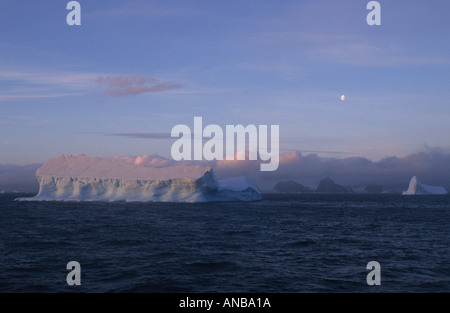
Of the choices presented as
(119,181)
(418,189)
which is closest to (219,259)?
(119,181)

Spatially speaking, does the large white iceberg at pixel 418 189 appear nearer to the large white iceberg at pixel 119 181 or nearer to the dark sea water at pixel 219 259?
the large white iceberg at pixel 119 181

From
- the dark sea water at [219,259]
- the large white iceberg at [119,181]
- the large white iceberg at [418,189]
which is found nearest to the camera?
the dark sea water at [219,259]

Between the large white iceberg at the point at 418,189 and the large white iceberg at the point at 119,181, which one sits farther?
the large white iceberg at the point at 418,189

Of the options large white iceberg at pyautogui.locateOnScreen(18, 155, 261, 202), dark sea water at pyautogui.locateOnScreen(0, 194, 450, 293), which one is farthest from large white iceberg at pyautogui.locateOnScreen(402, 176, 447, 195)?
dark sea water at pyautogui.locateOnScreen(0, 194, 450, 293)

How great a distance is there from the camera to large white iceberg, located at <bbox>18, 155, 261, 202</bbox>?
5616cm

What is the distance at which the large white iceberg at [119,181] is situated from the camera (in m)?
56.2

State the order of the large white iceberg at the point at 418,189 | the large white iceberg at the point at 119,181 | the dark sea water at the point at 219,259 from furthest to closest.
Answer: the large white iceberg at the point at 418,189 < the large white iceberg at the point at 119,181 < the dark sea water at the point at 219,259

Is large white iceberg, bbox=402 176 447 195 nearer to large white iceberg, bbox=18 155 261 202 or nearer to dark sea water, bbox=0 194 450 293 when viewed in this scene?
large white iceberg, bbox=18 155 261 202

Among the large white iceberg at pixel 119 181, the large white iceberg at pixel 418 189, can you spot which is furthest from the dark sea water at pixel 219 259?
the large white iceberg at pixel 418 189

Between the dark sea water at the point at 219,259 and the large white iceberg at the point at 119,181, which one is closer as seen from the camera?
the dark sea water at the point at 219,259

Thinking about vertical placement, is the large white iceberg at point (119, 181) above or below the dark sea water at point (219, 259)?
above
